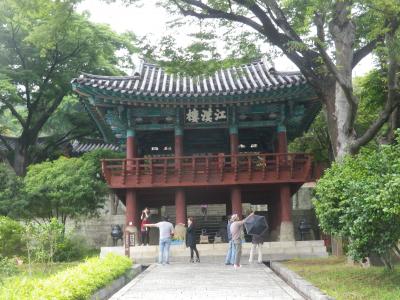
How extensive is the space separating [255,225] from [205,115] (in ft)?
24.9

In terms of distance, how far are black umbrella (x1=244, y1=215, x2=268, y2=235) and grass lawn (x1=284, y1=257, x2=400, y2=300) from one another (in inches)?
79.0

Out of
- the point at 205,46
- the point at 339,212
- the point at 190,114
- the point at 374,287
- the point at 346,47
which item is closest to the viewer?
the point at 374,287

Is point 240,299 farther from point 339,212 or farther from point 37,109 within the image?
point 37,109

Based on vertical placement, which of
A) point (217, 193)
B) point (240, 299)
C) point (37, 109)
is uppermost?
point (37, 109)

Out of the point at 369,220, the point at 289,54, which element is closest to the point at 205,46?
the point at 289,54

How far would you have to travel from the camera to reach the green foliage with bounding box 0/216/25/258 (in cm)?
1892

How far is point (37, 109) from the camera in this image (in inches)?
1211

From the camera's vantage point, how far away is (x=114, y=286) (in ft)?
36.7

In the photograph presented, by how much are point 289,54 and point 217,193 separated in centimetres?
982

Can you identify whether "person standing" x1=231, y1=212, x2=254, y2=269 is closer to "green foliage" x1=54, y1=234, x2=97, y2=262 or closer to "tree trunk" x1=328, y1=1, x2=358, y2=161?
"tree trunk" x1=328, y1=1, x2=358, y2=161

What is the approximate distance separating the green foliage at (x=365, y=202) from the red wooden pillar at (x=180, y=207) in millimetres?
9991

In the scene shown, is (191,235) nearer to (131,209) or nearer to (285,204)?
(131,209)

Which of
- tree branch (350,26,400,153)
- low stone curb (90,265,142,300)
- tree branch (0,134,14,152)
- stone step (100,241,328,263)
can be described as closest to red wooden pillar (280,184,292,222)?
stone step (100,241,328,263)

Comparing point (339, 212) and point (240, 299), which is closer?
point (240, 299)
